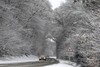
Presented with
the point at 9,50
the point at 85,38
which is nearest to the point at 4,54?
the point at 9,50

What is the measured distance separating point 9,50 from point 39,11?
1634 cm

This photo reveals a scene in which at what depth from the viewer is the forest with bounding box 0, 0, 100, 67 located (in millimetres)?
18856

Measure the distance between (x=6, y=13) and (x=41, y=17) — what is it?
20120mm

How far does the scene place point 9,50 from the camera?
39438 millimetres

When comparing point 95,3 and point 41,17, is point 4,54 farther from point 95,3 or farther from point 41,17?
point 95,3

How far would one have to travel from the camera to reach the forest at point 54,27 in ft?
61.9

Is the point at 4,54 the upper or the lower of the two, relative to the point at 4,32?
lower

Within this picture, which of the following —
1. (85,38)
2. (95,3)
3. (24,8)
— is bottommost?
(85,38)

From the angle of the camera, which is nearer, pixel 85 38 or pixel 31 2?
pixel 85 38

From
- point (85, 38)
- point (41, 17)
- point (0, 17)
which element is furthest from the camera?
point (41, 17)

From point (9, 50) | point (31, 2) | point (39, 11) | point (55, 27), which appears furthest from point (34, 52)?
point (9, 50)

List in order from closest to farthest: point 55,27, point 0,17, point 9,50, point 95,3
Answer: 1. point 95,3
2. point 0,17
3. point 9,50
4. point 55,27

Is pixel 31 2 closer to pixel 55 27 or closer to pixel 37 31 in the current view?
pixel 37 31

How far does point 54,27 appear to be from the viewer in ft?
209
